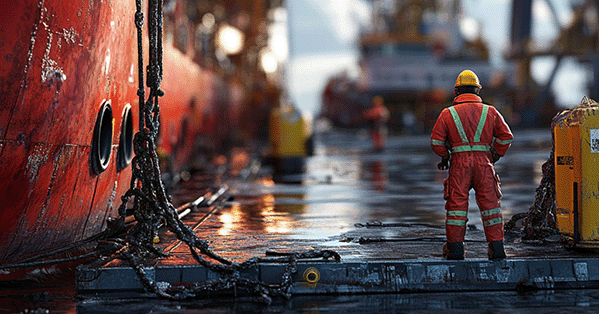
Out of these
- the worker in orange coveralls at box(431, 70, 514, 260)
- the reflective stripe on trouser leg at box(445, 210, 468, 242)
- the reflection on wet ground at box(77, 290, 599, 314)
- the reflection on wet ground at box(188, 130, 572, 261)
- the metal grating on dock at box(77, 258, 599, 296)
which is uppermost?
the worker in orange coveralls at box(431, 70, 514, 260)

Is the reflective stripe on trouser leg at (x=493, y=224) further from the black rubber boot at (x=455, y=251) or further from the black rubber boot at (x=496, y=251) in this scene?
the black rubber boot at (x=455, y=251)

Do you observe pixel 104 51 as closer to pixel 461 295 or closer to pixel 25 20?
pixel 25 20

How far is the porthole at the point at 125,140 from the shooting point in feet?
28.9

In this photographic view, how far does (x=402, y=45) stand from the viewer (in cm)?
5594

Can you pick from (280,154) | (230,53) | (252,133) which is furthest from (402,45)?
(280,154)

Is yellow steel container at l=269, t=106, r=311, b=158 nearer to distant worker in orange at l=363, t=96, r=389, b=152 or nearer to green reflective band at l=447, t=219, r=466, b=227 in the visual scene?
distant worker in orange at l=363, t=96, r=389, b=152

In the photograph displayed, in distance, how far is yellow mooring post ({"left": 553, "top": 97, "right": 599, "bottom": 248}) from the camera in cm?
629

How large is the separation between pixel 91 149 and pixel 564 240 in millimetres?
4535

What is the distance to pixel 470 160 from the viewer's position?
5.95 m

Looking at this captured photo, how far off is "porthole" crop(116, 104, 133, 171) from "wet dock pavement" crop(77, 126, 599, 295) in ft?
3.34

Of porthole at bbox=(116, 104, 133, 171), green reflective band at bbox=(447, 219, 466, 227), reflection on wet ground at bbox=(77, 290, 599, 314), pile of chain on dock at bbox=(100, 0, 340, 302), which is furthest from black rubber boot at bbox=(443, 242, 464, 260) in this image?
porthole at bbox=(116, 104, 133, 171)

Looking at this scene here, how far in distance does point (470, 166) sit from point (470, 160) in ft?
0.16

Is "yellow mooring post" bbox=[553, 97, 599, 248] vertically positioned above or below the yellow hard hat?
below

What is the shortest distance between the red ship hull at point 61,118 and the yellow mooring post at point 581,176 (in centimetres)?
440
